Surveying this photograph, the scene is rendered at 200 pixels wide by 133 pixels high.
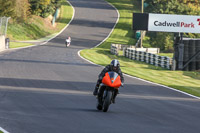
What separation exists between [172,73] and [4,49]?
17.2 meters

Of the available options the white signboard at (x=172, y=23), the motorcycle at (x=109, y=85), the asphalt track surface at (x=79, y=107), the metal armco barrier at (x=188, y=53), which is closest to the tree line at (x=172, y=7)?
the metal armco barrier at (x=188, y=53)

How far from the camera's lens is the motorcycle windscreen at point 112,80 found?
46.4 feet

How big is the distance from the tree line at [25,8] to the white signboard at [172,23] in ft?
81.1

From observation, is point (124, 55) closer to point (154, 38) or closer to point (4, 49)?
point (4, 49)

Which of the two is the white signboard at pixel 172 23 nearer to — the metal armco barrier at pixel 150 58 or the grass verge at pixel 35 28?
the metal armco barrier at pixel 150 58

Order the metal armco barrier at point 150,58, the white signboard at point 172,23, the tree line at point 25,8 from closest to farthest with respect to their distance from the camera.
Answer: the white signboard at point 172,23, the metal armco barrier at point 150,58, the tree line at point 25,8

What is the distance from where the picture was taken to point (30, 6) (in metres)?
74.2

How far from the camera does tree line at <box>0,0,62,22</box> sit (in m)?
59.6

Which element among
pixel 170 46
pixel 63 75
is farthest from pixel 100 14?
pixel 63 75

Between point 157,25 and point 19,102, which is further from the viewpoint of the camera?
point 157,25

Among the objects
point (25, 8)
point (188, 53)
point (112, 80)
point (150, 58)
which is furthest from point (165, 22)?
point (25, 8)

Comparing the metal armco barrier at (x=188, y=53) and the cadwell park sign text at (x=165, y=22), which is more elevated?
→ the cadwell park sign text at (x=165, y=22)

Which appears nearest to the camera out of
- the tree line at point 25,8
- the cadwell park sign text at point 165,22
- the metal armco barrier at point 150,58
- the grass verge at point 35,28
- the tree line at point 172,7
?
the cadwell park sign text at point 165,22

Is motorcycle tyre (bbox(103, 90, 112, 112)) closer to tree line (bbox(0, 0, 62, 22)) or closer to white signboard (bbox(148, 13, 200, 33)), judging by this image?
white signboard (bbox(148, 13, 200, 33))
